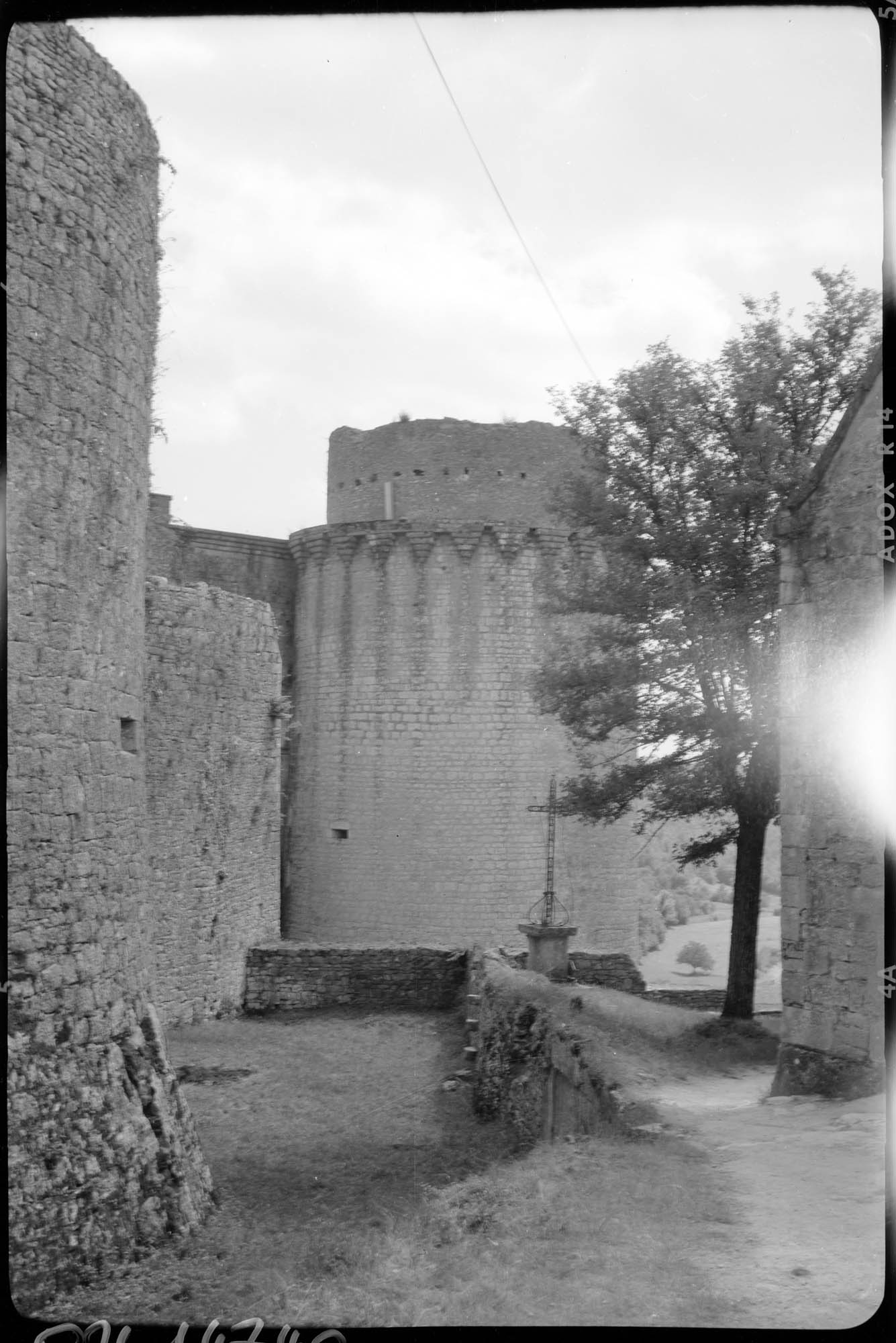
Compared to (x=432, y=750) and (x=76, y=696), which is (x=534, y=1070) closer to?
(x=76, y=696)

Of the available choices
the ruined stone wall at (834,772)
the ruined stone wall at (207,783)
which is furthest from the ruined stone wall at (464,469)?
the ruined stone wall at (834,772)

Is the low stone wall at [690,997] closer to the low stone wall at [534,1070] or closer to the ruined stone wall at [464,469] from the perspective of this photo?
the low stone wall at [534,1070]

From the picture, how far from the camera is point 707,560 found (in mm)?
13664

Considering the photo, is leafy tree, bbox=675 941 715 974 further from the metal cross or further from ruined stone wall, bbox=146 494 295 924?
ruined stone wall, bbox=146 494 295 924

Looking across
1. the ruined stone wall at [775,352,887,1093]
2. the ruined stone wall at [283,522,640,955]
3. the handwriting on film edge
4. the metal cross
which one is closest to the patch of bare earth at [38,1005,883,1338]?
the handwriting on film edge

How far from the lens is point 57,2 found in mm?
5176

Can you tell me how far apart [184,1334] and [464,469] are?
879 inches

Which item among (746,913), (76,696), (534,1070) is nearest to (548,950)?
(746,913)

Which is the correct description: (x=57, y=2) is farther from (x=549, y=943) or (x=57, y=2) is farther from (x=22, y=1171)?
(x=549, y=943)

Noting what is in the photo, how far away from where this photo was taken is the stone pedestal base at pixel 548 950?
16891 millimetres

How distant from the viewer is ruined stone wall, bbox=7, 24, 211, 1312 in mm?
6098

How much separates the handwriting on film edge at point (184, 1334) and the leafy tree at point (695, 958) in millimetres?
23454

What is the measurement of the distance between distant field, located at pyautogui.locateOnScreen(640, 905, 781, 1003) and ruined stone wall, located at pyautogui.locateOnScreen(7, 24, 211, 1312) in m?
12.5

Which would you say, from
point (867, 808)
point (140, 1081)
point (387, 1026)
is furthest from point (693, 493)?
point (140, 1081)
